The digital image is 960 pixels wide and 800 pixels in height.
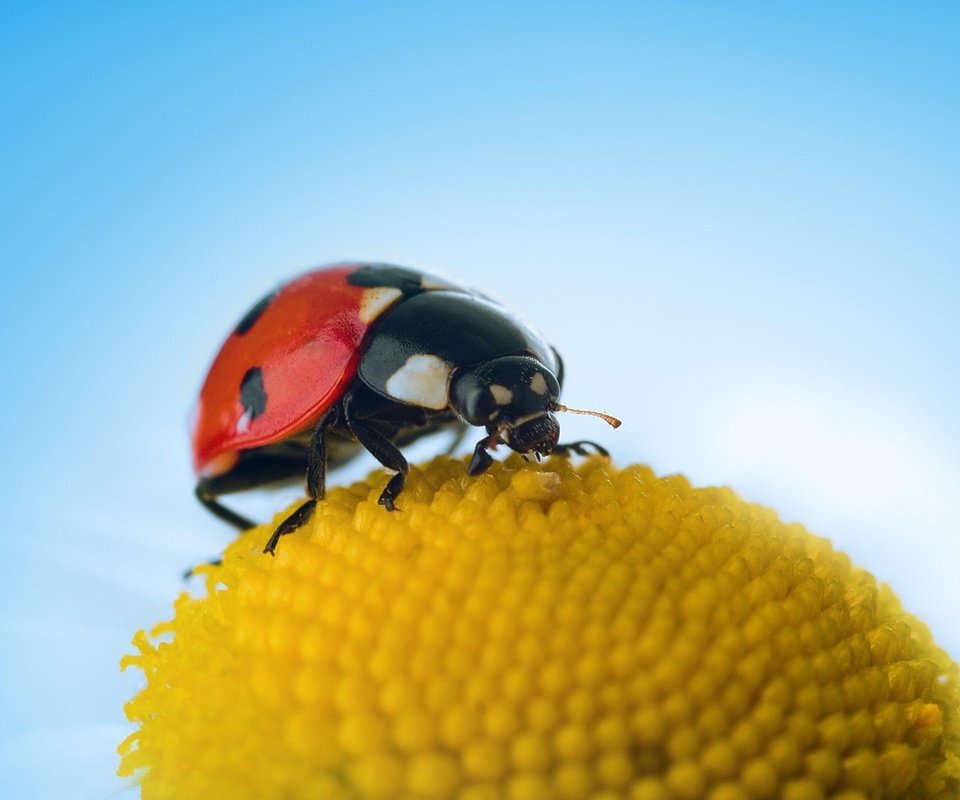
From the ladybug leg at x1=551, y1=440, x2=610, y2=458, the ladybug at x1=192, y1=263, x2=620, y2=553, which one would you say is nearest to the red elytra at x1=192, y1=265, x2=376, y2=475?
the ladybug at x1=192, y1=263, x2=620, y2=553

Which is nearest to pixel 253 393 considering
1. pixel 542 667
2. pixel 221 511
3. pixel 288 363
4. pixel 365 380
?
pixel 288 363

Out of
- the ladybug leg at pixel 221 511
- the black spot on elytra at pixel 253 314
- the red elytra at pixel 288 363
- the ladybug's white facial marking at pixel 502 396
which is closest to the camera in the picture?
the ladybug's white facial marking at pixel 502 396

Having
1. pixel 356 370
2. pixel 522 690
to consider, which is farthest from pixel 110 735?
pixel 522 690

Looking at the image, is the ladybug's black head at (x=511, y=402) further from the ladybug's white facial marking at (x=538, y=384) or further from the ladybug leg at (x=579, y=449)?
the ladybug leg at (x=579, y=449)

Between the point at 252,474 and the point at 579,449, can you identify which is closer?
the point at 579,449

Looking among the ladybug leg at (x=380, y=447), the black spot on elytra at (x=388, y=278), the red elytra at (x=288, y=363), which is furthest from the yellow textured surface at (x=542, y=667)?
the black spot on elytra at (x=388, y=278)

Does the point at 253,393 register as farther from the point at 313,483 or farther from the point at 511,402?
the point at 511,402

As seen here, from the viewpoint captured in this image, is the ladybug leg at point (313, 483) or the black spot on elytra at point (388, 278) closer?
the ladybug leg at point (313, 483)
